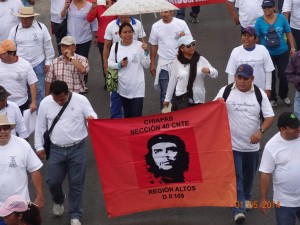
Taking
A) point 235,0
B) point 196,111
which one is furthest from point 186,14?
point 196,111

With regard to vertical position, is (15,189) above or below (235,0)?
below

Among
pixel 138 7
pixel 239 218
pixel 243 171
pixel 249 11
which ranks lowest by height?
pixel 239 218

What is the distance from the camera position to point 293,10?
1394 cm

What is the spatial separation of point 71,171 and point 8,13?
14.6 ft

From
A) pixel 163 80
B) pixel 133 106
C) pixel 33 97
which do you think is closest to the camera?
pixel 33 97

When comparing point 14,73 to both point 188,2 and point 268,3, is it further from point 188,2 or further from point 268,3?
point 188,2

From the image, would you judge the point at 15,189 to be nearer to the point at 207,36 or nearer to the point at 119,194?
the point at 119,194

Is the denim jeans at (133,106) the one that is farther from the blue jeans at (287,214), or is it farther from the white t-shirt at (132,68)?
the blue jeans at (287,214)

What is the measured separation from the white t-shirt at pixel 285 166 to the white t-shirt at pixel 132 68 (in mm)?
3471


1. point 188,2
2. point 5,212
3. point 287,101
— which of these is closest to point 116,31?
point 287,101

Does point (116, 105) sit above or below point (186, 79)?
below

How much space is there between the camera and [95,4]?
45.8 ft

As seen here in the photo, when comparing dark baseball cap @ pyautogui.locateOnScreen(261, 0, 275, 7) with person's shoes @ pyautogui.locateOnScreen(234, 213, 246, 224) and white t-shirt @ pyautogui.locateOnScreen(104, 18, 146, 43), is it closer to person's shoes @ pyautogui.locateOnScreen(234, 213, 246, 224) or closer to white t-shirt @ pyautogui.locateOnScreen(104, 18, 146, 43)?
white t-shirt @ pyautogui.locateOnScreen(104, 18, 146, 43)

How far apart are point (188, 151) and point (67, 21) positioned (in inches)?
199
